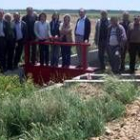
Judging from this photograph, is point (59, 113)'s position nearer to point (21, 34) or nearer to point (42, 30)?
point (42, 30)

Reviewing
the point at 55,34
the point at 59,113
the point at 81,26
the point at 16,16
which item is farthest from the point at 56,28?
the point at 59,113

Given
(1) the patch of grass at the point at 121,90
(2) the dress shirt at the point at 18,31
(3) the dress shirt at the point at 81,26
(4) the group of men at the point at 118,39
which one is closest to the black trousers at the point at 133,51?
(4) the group of men at the point at 118,39

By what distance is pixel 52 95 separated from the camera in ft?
33.1

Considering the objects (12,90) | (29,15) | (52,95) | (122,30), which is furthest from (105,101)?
(29,15)

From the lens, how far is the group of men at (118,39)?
1655 centimetres

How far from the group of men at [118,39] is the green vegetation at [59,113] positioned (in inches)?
218

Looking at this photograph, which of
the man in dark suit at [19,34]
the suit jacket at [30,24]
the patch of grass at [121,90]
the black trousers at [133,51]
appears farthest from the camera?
the suit jacket at [30,24]

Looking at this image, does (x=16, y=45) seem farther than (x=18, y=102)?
Yes

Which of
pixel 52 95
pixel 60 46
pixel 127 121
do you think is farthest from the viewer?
pixel 60 46

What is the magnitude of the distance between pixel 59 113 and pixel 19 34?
864 cm

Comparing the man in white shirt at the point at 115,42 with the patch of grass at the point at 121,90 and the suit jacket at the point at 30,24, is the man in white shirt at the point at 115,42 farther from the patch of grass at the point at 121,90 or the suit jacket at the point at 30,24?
the patch of grass at the point at 121,90

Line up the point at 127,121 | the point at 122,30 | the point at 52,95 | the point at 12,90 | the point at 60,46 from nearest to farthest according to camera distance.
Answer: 1. the point at 127,121
2. the point at 52,95
3. the point at 12,90
4. the point at 122,30
5. the point at 60,46

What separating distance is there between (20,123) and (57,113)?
2.02ft

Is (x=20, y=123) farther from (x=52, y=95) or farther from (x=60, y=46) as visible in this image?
(x=60, y=46)
